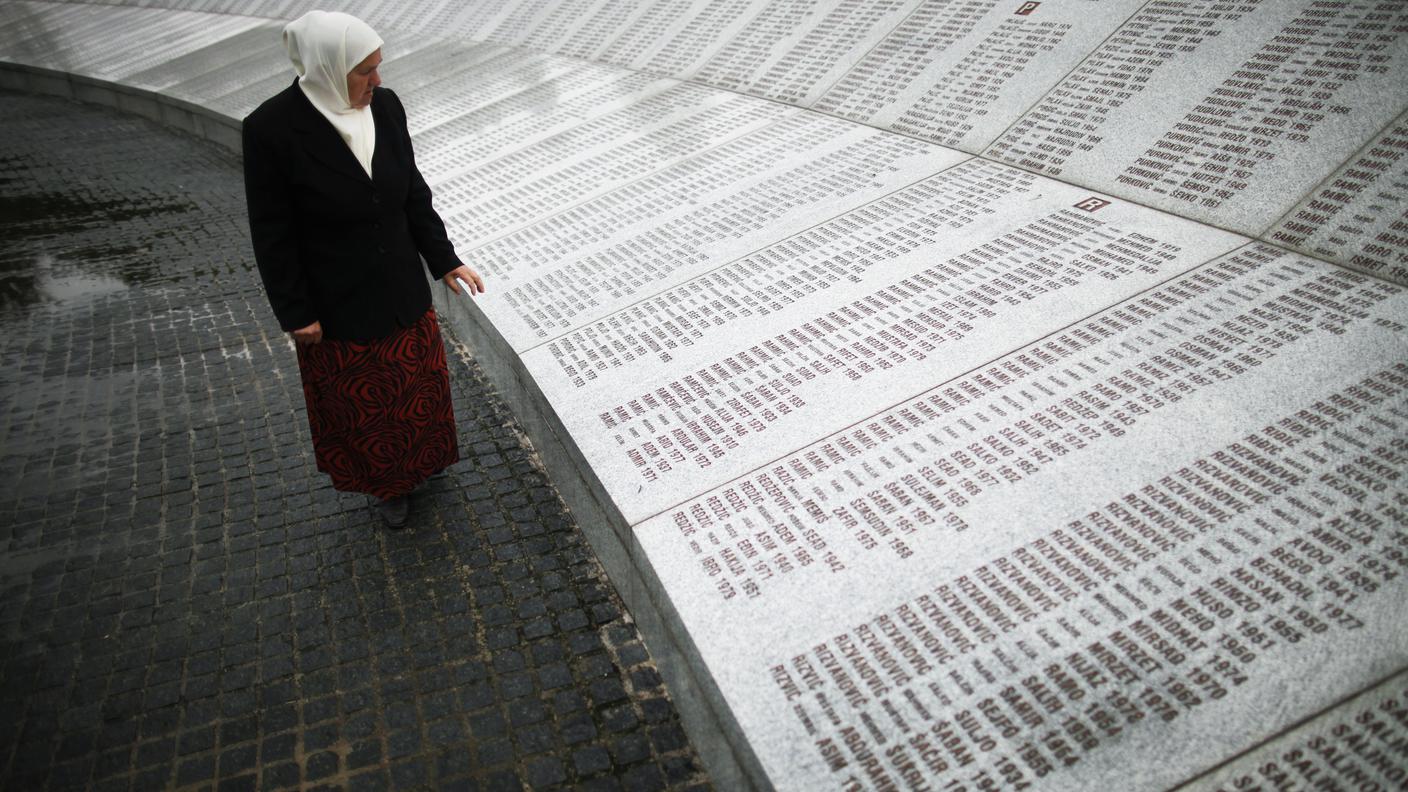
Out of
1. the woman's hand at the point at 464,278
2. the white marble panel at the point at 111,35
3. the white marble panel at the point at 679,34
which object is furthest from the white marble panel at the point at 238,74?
the woman's hand at the point at 464,278

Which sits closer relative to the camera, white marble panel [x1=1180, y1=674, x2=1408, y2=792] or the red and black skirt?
white marble panel [x1=1180, y1=674, x2=1408, y2=792]

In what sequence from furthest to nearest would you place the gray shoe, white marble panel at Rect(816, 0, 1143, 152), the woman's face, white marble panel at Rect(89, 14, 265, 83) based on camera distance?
white marble panel at Rect(89, 14, 265, 83) < white marble panel at Rect(816, 0, 1143, 152) < the gray shoe < the woman's face

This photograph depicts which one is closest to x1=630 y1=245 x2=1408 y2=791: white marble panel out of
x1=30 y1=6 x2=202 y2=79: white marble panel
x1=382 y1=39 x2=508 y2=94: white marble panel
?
x1=382 y1=39 x2=508 y2=94: white marble panel

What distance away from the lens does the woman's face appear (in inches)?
139

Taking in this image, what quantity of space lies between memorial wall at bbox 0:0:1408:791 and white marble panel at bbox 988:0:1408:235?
2cm

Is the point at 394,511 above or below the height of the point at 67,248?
below

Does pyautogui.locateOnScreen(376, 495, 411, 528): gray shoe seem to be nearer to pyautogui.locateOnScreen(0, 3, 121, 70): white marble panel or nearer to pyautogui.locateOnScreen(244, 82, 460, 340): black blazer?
pyautogui.locateOnScreen(244, 82, 460, 340): black blazer

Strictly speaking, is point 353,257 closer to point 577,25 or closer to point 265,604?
point 265,604

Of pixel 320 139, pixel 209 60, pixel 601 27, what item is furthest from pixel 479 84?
pixel 320 139

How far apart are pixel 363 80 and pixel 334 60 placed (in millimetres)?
139

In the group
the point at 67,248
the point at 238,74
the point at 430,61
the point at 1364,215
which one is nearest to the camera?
the point at 1364,215

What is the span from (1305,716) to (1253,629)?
0.27m

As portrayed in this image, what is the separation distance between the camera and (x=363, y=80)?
359 centimetres

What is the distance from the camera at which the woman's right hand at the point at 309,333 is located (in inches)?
152
